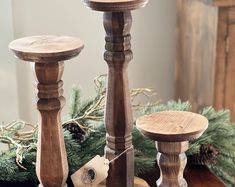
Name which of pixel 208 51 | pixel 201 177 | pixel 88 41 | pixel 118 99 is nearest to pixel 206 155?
pixel 201 177

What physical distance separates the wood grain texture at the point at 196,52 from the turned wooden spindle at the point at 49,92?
0.66 meters

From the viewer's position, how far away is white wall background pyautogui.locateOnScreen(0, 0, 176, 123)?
138 cm

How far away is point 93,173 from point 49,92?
0.15 metres

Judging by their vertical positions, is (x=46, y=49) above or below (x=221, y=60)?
above

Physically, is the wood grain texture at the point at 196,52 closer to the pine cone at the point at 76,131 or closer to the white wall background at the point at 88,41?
the white wall background at the point at 88,41

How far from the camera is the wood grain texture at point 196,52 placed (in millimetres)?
1262

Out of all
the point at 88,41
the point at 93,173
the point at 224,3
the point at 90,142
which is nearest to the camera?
the point at 93,173

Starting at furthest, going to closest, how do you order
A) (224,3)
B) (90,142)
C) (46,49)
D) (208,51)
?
1. (208,51)
2. (224,3)
3. (90,142)
4. (46,49)

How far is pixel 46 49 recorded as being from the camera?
0.61 m

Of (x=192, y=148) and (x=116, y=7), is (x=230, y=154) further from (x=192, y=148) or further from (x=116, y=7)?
(x=116, y=7)

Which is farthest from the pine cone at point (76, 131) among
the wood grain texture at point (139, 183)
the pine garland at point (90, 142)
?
the wood grain texture at point (139, 183)

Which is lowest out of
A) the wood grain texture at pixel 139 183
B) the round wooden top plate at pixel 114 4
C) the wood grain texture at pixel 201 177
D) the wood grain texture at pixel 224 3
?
the wood grain texture at pixel 201 177

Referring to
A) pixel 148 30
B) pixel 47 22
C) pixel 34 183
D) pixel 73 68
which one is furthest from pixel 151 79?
pixel 34 183

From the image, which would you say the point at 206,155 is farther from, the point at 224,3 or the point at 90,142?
the point at 224,3
